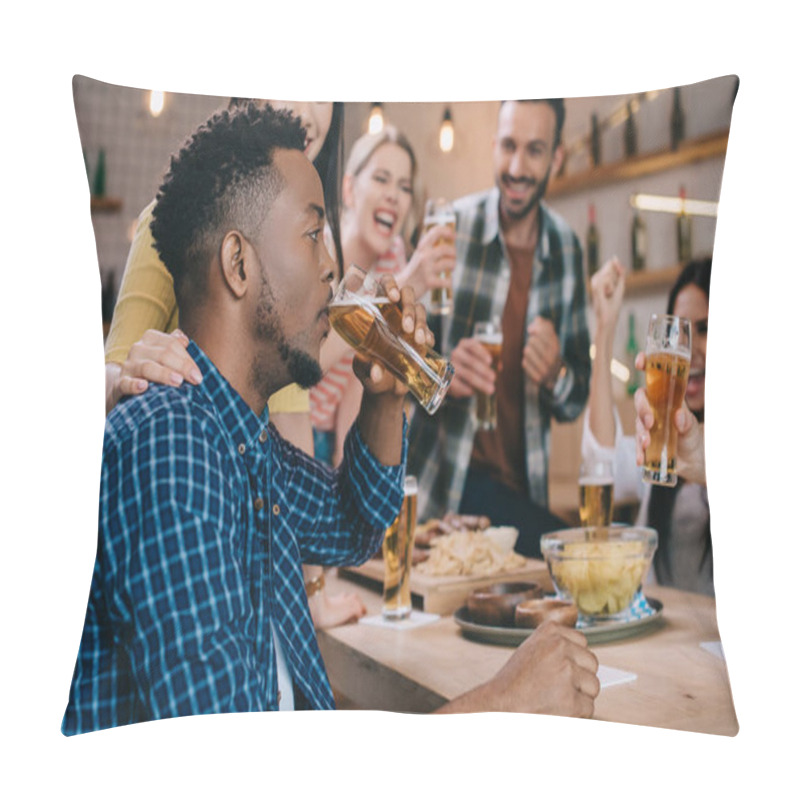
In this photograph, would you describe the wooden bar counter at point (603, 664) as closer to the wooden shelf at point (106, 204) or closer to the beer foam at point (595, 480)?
the beer foam at point (595, 480)

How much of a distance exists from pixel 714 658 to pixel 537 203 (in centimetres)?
102

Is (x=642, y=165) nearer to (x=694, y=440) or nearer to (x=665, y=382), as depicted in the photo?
(x=665, y=382)

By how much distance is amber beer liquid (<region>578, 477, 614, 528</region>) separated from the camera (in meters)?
2.03

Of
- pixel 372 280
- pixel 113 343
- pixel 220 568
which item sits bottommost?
pixel 220 568

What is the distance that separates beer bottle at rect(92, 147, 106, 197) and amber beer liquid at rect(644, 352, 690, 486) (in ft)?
3.88

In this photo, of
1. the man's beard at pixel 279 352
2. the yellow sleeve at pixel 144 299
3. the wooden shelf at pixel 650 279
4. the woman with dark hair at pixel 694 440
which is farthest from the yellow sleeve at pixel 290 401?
the wooden shelf at pixel 650 279

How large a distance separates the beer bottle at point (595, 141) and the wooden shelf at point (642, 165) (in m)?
0.01

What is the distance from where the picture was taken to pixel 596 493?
2.04 m

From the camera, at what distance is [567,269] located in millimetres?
2062

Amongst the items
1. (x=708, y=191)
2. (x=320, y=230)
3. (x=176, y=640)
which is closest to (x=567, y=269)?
(x=708, y=191)

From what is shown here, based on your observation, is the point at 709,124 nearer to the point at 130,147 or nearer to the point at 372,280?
the point at 372,280

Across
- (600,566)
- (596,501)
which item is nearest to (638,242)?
(596,501)

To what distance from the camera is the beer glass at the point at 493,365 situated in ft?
6.75

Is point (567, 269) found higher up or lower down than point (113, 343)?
higher up
